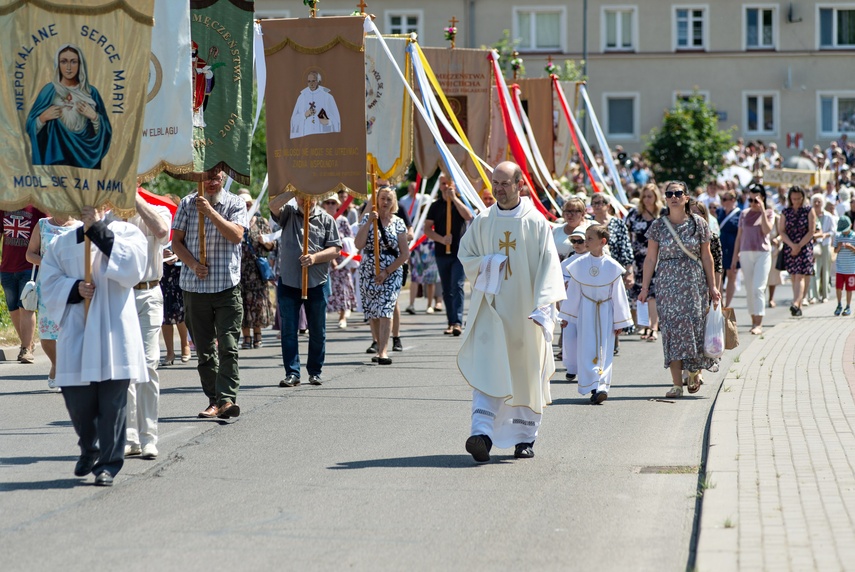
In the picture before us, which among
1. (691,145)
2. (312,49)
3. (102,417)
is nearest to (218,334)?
(102,417)

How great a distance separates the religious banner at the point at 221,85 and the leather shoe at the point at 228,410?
1.76m

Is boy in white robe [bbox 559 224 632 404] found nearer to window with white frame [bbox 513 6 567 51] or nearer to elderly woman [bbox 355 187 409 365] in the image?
elderly woman [bbox 355 187 409 365]

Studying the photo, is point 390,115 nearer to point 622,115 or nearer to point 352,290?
point 352,290

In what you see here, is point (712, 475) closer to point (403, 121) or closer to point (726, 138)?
point (403, 121)

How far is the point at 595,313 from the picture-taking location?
Result: 1178 centimetres

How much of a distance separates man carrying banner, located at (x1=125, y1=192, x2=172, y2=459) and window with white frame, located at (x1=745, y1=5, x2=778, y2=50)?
4678 cm

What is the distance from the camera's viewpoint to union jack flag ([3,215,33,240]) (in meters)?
13.4

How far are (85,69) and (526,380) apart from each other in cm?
340

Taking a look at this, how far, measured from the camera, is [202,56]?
1047 cm

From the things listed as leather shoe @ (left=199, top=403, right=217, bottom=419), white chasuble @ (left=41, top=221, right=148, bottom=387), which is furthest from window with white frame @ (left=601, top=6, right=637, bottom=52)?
white chasuble @ (left=41, top=221, right=148, bottom=387)

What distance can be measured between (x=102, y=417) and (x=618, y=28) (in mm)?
46830

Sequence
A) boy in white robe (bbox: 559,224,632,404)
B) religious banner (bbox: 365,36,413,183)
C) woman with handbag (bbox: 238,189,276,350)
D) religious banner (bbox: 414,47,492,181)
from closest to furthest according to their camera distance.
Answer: boy in white robe (bbox: 559,224,632,404) → woman with handbag (bbox: 238,189,276,350) → religious banner (bbox: 365,36,413,183) → religious banner (bbox: 414,47,492,181)

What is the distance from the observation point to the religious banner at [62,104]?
7.82m

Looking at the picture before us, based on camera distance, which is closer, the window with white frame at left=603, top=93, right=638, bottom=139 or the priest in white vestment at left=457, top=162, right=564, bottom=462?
the priest in white vestment at left=457, top=162, right=564, bottom=462
